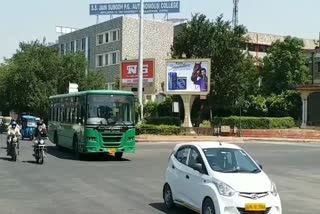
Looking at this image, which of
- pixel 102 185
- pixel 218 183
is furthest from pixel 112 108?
pixel 218 183

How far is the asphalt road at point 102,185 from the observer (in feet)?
41.8

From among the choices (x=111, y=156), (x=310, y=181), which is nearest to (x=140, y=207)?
(x=310, y=181)

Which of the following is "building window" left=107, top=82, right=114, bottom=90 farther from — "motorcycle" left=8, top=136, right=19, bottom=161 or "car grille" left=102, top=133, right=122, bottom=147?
"motorcycle" left=8, top=136, right=19, bottom=161

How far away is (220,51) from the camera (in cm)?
5147

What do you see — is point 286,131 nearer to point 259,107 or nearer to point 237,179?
point 259,107

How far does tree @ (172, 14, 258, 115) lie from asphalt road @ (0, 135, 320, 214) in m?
24.2

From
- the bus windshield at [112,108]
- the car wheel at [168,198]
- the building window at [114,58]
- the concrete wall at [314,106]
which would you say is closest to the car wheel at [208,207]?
the car wheel at [168,198]

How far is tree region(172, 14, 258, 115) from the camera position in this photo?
169 feet

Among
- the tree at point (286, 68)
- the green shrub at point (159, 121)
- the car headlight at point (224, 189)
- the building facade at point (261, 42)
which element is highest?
the building facade at point (261, 42)

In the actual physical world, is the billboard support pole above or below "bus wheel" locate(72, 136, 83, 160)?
above

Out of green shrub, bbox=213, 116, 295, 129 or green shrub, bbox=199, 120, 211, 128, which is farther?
green shrub, bbox=199, 120, 211, 128

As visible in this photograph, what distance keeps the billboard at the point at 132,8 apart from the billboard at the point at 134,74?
25.2 meters

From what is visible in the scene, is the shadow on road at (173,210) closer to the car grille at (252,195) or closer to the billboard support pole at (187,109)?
the car grille at (252,195)

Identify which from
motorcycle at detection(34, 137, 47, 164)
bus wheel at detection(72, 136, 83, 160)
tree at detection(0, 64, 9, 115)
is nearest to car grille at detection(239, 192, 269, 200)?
motorcycle at detection(34, 137, 47, 164)
